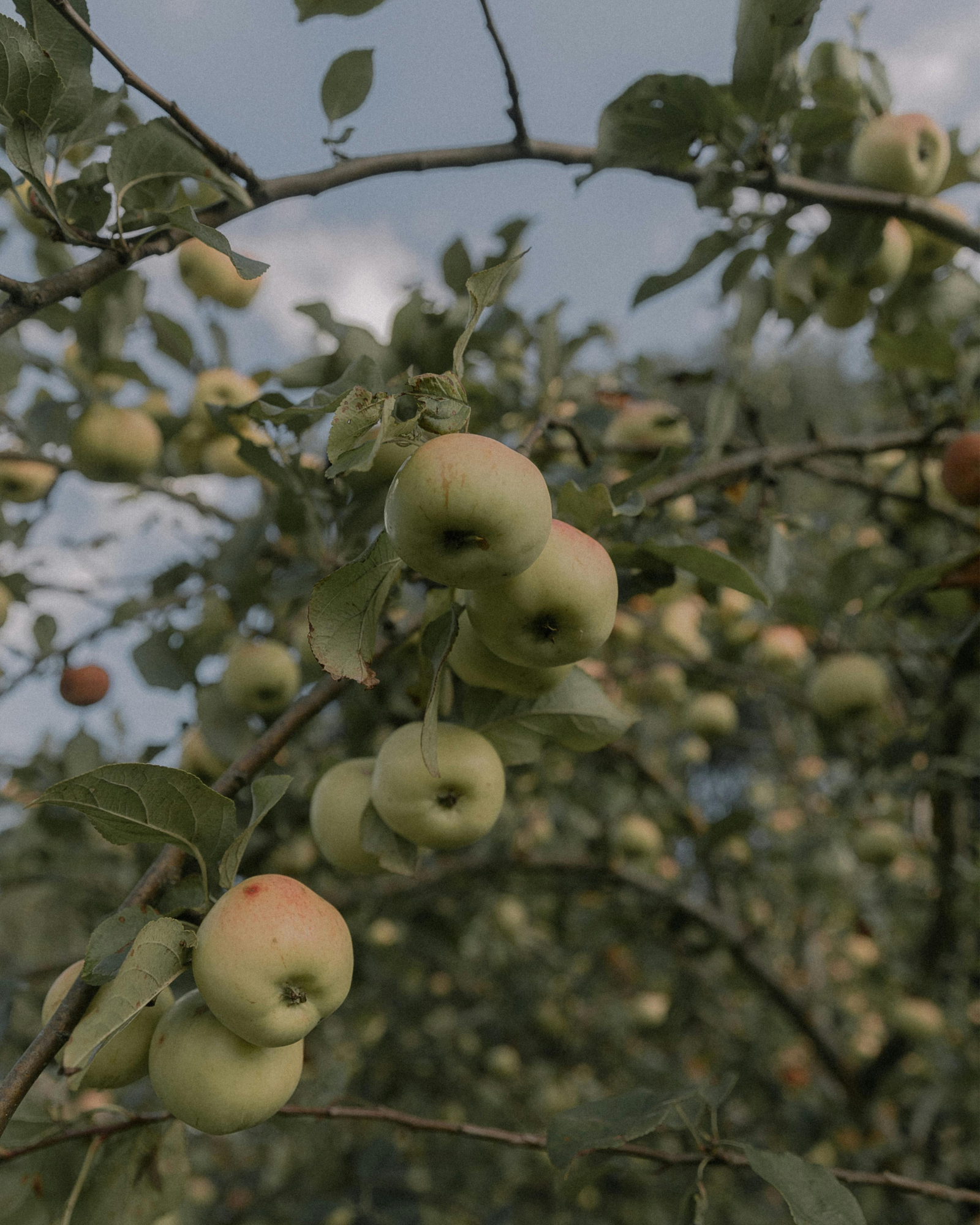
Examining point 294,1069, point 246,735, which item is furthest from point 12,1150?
point 246,735

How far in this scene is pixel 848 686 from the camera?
2.17 metres

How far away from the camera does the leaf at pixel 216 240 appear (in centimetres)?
80

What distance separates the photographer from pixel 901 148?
1.49 m

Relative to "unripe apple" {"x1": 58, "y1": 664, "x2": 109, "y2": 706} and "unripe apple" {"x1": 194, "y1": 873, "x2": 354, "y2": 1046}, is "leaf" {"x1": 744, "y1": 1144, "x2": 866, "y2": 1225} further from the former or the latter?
"unripe apple" {"x1": 58, "y1": 664, "x2": 109, "y2": 706}

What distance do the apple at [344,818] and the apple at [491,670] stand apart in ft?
0.65

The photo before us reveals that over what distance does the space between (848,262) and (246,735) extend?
1.47m

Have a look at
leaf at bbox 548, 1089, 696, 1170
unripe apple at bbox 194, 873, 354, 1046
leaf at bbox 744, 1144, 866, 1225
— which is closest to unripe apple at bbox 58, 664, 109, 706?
unripe apple at bbox 194, 873, 354, 1046

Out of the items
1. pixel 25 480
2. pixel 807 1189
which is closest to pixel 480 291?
pixel 807 1189

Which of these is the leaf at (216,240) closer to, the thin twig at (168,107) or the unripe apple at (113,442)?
the thin twig at (168,107)

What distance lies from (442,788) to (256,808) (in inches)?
7.9

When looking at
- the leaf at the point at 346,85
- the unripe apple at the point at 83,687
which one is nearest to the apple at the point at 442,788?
→ the leaf at the point at 346,85

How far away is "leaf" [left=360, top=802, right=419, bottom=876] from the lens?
0.96m

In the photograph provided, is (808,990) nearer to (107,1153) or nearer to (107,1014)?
(107,1153)

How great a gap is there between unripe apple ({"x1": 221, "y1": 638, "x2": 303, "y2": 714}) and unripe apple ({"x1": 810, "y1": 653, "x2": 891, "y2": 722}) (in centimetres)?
134
